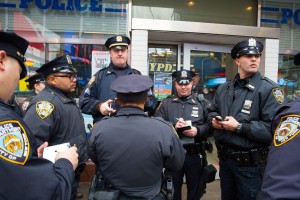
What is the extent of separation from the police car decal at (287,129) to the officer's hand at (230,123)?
4.61 feet

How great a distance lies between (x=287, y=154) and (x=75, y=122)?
205 cm

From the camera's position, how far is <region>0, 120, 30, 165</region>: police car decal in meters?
1.05

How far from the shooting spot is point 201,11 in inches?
217

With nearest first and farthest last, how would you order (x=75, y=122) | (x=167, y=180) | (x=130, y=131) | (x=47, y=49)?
(x=130, y=131)
(x=167, y=180)
(x=75, y=122)
(x=47, y=49)

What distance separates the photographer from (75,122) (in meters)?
2.66

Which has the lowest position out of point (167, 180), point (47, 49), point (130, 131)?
point (167, 180)

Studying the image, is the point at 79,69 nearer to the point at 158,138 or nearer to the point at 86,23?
the point at 86,23

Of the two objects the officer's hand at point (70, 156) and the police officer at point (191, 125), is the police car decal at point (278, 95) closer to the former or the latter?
the police officer at point (191, 125)

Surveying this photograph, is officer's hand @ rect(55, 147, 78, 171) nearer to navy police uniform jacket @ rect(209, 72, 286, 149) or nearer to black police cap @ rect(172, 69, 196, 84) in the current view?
navy police uniform jacket @ rect(209, 72, 286, 149)

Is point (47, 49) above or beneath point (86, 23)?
beneath

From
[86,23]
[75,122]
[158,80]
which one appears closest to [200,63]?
[158,80]

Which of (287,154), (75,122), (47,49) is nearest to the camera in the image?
(287,154)

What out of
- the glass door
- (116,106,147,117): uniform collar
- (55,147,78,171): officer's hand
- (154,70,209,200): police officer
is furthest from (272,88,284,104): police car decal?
the glass door

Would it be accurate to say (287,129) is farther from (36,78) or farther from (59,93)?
(36,78)
